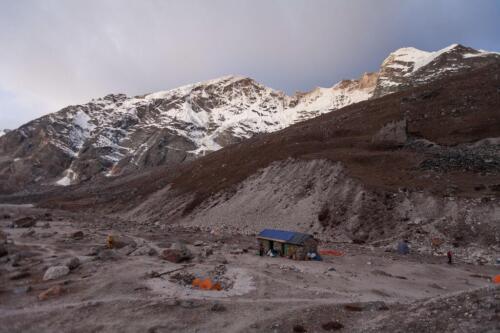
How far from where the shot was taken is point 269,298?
22594mm

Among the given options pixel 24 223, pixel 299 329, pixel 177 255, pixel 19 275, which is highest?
pixel 24 223

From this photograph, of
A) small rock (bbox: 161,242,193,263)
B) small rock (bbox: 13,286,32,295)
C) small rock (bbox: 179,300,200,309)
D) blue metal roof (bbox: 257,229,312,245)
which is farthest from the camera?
blue metal roof (bbox: 257,229,312,245)

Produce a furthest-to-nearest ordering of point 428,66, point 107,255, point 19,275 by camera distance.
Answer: point 428,66, point 107,255, point 19,275

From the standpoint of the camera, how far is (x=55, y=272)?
2911 centimetres

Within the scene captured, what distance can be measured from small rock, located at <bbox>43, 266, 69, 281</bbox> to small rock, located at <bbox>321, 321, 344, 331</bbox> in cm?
2077

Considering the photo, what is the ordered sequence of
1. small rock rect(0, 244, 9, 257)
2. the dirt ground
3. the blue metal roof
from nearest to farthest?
1. the dirt ground
2. the blue metal roof
3. small rock rect(0, 244, 9, 257)

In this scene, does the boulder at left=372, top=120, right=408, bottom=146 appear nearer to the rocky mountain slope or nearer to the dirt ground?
the rocky mountain slope

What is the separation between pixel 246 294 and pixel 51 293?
12051mm

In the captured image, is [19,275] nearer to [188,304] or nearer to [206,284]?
[206,284]

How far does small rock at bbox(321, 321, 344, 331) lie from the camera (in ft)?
57.2

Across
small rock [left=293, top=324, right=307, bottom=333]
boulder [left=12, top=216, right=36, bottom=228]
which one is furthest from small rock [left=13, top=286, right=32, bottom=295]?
boulder [left=12, top=216, right=36, bottom=228]

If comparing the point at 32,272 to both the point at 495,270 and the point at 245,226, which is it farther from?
the point at 495,270

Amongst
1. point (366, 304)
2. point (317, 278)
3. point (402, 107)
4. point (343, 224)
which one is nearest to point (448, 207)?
point (343, 224)

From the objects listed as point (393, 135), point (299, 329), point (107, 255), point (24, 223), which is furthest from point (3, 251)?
point (393, 135)
